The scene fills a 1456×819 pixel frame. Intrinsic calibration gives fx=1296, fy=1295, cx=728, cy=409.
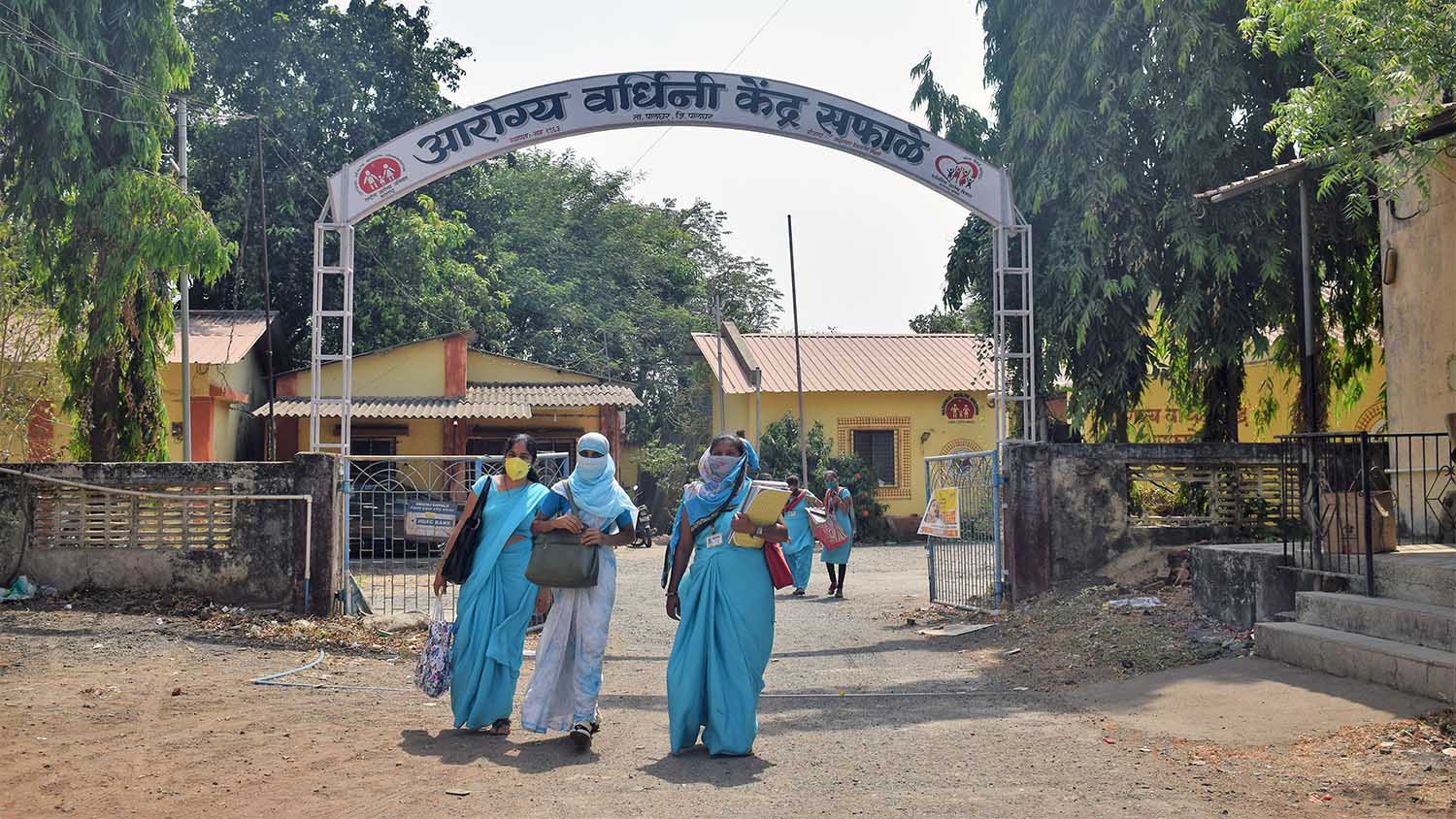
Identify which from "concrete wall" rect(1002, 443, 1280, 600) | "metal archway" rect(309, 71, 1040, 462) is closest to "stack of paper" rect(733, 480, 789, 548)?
"metal archway" rect(309, 71, 1040, 462)

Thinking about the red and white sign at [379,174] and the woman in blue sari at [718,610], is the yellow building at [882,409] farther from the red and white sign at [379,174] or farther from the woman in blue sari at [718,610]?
the woman in blue sari at [718,610]

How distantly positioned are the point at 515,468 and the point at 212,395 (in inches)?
702

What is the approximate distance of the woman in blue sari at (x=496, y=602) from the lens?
23.5 feet


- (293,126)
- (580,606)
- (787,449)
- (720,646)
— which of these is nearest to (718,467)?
(720,646)

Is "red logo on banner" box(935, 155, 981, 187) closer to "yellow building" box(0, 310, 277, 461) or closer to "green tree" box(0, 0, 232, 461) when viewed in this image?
"green tree" box(0, 0, 232, 461)

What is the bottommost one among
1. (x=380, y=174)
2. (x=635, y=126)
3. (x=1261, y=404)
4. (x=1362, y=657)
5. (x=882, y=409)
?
(x=1362, y=657)

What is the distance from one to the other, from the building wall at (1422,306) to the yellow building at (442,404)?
16.0 metres

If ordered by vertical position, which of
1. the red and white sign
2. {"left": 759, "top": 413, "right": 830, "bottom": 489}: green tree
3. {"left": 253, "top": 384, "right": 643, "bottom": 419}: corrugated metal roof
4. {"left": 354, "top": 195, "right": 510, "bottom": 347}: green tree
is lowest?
{"left": 759, "top": 413, "right": 830, "bottom": 489}: green tree

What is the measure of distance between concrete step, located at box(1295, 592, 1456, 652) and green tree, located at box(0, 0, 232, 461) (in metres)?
10.1

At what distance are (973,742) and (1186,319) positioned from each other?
8.66m

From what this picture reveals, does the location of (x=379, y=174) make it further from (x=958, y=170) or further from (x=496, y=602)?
(x=496, y=602)

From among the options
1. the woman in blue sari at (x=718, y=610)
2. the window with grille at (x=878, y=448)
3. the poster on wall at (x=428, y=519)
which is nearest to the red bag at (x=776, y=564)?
the woman in blue sari at (x=718, y=610)

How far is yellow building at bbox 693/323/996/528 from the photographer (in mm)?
31188

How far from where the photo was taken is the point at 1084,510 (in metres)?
12.3
